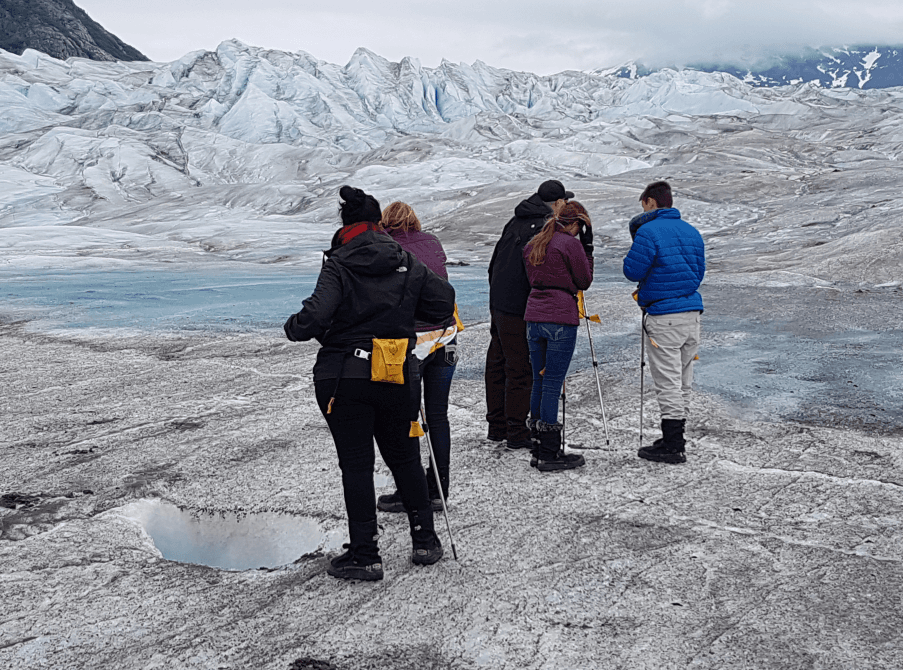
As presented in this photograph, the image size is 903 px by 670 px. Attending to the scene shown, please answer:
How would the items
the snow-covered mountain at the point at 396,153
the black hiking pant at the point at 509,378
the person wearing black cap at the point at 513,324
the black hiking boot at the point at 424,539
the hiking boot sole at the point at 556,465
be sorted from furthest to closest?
the snow-covered mountain at the point at 396,153, the black hiking pant at the point at 509,378, the person wearing black cap at the point at 513,324, the hiking boot sole at the point at 556,465, the black hiking boot at the point at 424,539

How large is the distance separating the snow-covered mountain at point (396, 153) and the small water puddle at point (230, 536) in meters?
15.0

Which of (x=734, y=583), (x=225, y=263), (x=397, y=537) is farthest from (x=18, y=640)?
(x=225, y=263)

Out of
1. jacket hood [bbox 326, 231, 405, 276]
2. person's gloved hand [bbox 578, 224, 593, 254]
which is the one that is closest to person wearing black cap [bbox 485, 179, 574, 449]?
person's gloved hand [bbox 578, 224, 593, 254]

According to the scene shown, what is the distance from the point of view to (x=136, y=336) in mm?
11984

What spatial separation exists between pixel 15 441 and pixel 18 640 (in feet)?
11.8

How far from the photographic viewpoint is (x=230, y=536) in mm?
4699

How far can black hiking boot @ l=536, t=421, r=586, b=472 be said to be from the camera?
534cm

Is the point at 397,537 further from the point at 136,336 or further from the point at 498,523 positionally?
the point at 136,336

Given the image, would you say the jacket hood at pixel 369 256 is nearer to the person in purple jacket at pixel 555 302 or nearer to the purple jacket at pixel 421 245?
the purple jacket at pixel 421 245

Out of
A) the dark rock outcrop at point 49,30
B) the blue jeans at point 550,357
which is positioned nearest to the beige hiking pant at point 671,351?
the blue jeans at point 550,357

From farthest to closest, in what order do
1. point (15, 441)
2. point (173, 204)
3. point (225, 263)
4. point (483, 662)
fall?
point (173, 204) < point (225, 263) < point (15, 441) < point (483, 662)

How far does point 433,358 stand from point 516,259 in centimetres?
147

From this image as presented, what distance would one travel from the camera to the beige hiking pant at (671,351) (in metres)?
5.44

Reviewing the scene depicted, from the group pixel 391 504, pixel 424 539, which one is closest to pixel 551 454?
pixel 391 504
